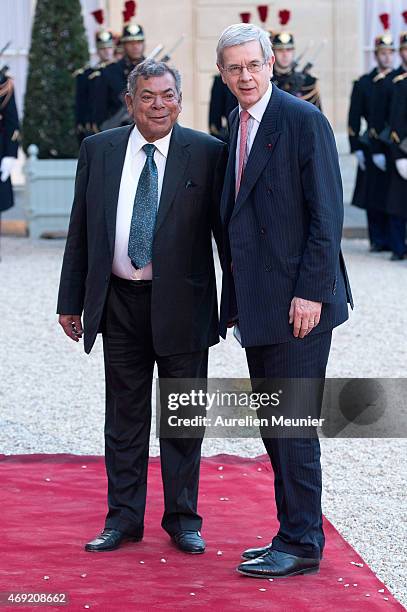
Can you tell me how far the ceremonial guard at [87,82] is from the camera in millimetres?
13625

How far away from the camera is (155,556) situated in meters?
4.54

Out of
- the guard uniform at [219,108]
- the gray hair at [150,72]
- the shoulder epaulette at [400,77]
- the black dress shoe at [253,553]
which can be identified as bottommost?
the guard uniform at [219,108]

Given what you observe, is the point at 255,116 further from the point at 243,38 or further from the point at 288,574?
the point at 288,574

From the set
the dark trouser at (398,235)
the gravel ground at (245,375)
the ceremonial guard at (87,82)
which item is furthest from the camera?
the ceremonial guard at (87,82)

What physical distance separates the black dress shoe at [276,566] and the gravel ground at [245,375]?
25cm

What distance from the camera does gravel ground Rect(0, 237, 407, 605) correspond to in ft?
16.7

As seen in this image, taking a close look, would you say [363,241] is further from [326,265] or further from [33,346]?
[326,265]

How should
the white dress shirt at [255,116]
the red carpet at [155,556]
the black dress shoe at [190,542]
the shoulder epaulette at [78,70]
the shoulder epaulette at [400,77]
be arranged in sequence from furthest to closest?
1. the shoulder epaulette at [78,70]
2. the shoulder epaulette at [400,77]
3. the black dress shoe at [190,542]
4. the white dress shirt at [255,116]
5. the red carpet at [155,556]

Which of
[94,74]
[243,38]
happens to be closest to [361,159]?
[94,74]

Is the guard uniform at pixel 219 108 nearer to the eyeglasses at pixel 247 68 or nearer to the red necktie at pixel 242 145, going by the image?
the red necktie at pixel 242 145

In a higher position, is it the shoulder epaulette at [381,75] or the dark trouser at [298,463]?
the dark trouser at [298,463]

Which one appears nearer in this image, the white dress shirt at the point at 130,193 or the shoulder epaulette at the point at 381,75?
the white dress shirt at the point at 130,193

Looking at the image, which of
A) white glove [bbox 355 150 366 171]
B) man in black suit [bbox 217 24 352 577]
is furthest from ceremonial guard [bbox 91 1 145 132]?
man in black suit [bbox 217 24 352 577]

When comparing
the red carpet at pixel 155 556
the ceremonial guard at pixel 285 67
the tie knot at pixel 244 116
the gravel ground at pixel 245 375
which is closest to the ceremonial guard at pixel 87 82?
the ceremonial guard at pixel 285 67
